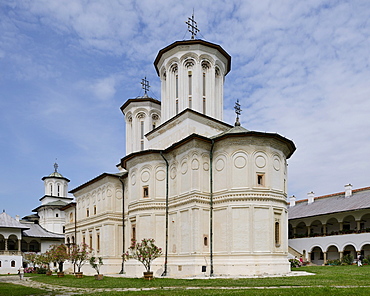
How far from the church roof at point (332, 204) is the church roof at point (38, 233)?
98.1 feet

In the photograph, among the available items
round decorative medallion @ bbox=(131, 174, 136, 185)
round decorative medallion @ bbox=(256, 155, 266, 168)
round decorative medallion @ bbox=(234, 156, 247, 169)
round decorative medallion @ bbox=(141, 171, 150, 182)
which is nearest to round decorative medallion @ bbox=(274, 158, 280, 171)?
round decorative medallion @ bbox=(256, 155, 266, 168)

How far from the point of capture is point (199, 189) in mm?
22562

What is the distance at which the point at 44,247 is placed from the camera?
5184 cm

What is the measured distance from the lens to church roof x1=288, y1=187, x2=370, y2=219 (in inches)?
1446

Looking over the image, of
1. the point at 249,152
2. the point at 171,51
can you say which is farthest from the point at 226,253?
the point at 171,51

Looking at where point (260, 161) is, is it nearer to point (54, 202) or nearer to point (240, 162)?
point (240, 162)

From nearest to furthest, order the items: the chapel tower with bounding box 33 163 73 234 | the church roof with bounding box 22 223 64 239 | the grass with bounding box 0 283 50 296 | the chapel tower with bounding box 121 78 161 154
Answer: the grass with bounding box 0 283 50 296, the chapel tower with bounding box 121 78 161 154, the church roof with bounding box 22 223 64 239, the chapel tower with bounding box 33 163 73 234

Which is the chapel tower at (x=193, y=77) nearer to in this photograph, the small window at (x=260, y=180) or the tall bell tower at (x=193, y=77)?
the tall bell tower at (x=193, y=77)

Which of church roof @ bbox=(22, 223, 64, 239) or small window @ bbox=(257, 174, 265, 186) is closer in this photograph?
small window @ bbox=(257, 174, 265, 186)

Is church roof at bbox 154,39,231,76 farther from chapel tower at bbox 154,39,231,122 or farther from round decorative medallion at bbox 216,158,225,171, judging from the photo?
round decorative medallion at bbox 216,158,225,171

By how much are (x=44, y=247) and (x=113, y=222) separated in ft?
84.9

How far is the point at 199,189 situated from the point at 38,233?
3555 centimetres

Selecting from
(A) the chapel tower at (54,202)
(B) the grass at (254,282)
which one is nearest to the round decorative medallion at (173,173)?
(B) the grass at (254,282)

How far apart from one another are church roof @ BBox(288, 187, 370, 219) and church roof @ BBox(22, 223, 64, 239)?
1177 inches
